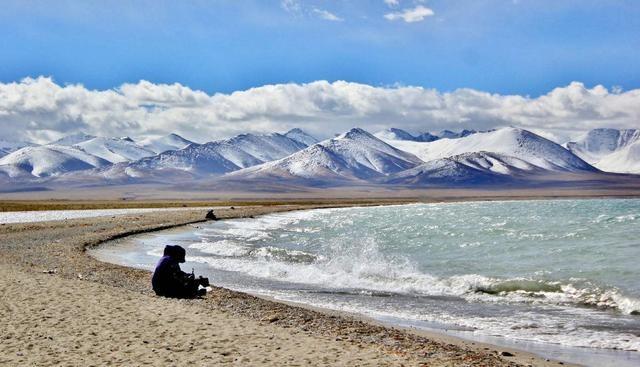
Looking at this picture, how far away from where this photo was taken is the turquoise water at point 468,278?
1705 centimetres

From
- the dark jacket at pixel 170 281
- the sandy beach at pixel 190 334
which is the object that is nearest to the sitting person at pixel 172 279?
the dark jacket at pixel 170 281

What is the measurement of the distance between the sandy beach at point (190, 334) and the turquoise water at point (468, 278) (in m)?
2.66

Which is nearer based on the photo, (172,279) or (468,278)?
(172,279)

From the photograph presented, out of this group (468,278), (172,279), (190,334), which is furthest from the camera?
(468,278)

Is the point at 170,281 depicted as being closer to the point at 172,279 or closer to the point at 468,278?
the point at 172,279

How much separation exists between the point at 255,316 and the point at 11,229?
133ft

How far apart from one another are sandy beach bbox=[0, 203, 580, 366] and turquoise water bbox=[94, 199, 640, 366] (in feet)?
8.73

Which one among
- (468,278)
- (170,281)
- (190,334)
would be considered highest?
(170,281)

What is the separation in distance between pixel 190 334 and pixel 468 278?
1414cm

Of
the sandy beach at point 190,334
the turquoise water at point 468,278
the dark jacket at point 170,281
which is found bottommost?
the turquoise water at point 468,278

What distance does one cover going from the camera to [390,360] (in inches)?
458

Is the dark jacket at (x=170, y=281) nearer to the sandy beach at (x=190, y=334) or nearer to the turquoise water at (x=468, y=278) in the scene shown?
the sandy beach at (x=190, y=334)

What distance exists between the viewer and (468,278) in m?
24.7

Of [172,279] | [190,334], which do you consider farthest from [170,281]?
[190,334]
